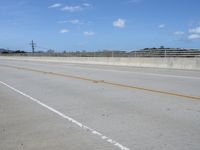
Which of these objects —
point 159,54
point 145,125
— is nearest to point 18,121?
point 145,125

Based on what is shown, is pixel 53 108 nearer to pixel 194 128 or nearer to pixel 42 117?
pixel 42 117

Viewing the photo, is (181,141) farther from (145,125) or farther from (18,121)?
(18,121)

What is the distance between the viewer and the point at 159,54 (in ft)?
118

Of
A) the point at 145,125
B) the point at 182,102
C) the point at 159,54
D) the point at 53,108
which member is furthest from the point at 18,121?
the point at 159,54

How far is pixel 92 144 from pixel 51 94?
7.57m

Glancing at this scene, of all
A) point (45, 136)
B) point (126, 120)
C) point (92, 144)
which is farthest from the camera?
point (126, 120)

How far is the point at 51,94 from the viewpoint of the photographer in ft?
45.4

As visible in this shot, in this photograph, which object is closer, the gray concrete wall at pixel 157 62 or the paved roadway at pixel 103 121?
the paved roadway at pixel 103 121

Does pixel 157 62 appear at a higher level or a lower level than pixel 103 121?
higher

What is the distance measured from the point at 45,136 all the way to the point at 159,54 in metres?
29.8

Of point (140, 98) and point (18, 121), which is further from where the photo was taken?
point (140, 98)

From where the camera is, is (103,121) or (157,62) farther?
(157,62)

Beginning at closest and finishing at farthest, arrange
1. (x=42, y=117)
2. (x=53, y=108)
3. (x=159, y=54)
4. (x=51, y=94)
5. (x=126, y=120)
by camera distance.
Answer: (x=126, y=120) < (x=42, y=117) < (x=53, y=108) < (x=51, y=94) < (x=159, y=54)

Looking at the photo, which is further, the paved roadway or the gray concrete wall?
the gray concrete wall
